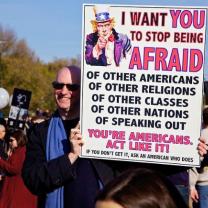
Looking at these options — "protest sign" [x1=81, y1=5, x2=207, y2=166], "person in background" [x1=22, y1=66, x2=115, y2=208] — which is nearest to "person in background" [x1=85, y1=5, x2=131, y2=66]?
"protest sign" [x1=81, y1=5, x2=207, y2=166]

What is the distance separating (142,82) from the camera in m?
3.71

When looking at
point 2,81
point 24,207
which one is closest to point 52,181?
point 24,207

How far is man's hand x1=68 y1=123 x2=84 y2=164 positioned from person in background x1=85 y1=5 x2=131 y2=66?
41cm

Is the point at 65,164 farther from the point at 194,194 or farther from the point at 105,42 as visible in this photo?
the point at 194,194

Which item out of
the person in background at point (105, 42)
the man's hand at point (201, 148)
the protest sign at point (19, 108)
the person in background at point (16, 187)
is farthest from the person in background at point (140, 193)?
the protest sign at point (19, 108)

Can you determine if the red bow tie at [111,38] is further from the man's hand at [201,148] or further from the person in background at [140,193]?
the person in background at [140,193]

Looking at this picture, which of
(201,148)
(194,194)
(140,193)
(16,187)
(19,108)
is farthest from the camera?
(19,108)

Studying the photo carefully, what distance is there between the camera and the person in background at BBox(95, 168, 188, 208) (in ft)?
5.77

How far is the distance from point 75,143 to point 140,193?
2048mm

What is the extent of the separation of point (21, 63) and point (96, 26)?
5804 centimetres

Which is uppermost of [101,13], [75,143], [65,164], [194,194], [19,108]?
[101,13]

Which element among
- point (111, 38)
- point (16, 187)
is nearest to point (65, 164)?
point (111, 38)

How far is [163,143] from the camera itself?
12.0ft

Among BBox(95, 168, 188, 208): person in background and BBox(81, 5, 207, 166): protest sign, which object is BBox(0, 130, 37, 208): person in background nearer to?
BBox(81, 5, 207, 166): protest sign
